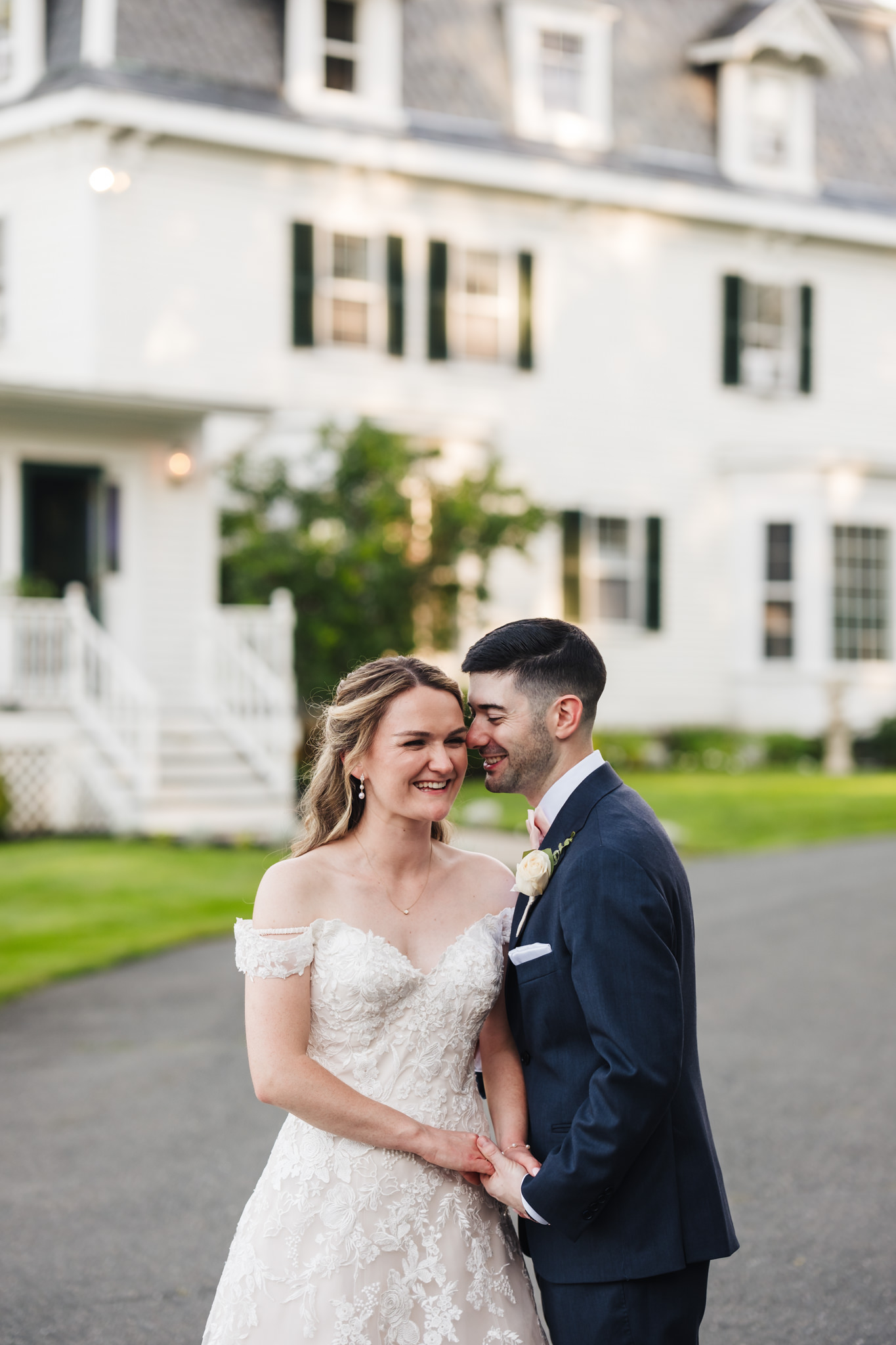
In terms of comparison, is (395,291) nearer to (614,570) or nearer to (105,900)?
(614,570)

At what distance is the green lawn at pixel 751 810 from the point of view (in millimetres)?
13734

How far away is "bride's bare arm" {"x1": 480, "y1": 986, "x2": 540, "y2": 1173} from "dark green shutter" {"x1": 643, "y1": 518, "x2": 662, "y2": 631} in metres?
17.4

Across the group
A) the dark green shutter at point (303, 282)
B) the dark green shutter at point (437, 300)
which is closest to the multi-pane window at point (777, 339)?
the dark green shutter at point (437, 300)

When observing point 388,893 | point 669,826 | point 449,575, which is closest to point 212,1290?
point 388,893

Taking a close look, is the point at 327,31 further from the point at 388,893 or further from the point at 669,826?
the point at 388,893

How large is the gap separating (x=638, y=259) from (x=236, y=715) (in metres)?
9.27

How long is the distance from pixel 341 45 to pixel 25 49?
3.68 metres

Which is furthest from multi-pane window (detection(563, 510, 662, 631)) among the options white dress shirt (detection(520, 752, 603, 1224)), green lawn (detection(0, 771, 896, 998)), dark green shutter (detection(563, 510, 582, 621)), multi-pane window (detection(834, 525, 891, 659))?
white dress shirt (detection(520, 752, 603, 1224))

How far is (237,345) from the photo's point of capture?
17.7 meters

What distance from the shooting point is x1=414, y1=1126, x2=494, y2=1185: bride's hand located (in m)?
2.76

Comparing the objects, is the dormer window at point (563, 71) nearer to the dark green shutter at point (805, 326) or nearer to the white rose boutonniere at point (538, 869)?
the dark green shutter at point (805, 326)

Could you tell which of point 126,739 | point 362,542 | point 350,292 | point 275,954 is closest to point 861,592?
point 350,292

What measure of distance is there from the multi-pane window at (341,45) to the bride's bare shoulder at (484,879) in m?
17.1

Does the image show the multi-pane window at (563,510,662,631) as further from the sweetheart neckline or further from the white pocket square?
the white pocket square
